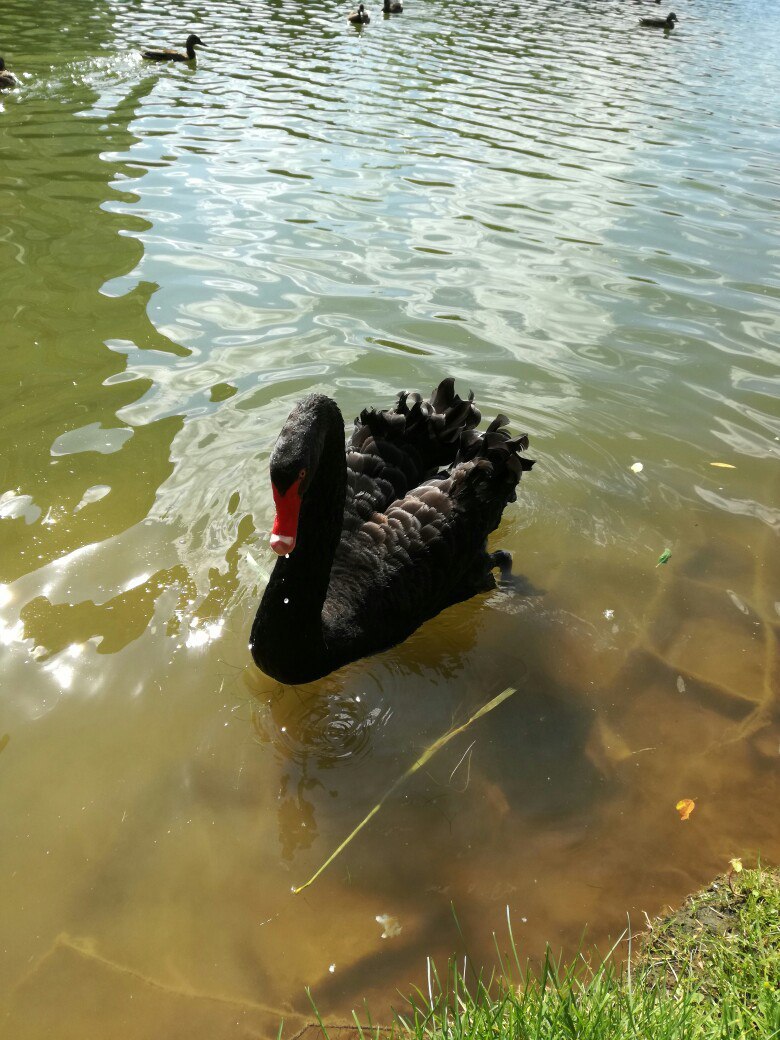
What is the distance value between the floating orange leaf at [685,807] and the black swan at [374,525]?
1293 millimetres

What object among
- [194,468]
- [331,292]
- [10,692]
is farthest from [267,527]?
[331,292]

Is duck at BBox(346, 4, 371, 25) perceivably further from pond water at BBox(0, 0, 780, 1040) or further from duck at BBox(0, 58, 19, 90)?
pond water at BBox(0, 0, 780, 1040)

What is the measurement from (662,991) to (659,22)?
84.0ft

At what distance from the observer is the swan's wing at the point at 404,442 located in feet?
14.1

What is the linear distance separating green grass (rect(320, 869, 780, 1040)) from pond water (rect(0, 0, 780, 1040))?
0.52ft

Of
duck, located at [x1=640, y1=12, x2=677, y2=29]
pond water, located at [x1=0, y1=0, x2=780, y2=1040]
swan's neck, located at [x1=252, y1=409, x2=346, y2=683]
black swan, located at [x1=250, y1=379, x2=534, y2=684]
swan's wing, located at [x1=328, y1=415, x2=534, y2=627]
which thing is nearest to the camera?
pond water, located at [x1=0, y1=0, x2=780, y2=1040]

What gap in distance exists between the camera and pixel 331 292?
6.90m

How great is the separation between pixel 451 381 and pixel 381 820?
220 cm

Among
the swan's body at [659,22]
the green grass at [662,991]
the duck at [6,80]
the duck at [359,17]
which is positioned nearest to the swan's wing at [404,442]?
the green grass at [662,991]

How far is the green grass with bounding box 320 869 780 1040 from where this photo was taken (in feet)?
6.82

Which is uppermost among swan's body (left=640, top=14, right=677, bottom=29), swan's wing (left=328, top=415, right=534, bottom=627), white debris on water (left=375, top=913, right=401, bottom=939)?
swan's wing (left=328, top=415, right=534, bottom=627)

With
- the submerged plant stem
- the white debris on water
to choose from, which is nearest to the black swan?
the submerged plant stem

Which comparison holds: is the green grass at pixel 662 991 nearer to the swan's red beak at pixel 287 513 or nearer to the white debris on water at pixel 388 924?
the white debris on water at pixel 388 924

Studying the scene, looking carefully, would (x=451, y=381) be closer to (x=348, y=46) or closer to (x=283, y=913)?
(x=283, y=913)
